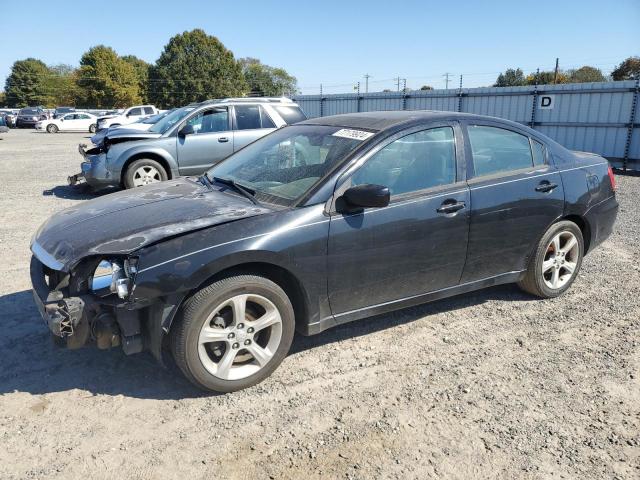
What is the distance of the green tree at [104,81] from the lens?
3000 inches

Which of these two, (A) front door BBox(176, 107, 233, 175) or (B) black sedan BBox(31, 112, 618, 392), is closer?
(B) black sedan BBox(31, 112, 618, 392)

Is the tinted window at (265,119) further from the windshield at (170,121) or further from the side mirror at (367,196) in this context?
the side mirror at (367,196)

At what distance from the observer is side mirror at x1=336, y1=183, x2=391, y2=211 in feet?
10.6

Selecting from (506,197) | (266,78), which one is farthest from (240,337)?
(266,78)

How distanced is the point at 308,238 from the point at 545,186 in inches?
88.7

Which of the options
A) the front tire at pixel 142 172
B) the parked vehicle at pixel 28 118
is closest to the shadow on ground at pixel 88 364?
the front tire at pixel 142 172

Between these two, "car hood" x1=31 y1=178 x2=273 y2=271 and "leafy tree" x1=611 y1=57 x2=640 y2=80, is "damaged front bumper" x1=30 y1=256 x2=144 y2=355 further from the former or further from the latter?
"leafy tree" x1=611 y1=57 x2=640 y2=80

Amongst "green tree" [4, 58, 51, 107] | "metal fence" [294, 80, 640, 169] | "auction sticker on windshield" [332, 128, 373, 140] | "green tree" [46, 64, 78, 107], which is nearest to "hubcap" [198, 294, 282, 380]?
"auction sticker on windshield" [332, 128, 373, 140]

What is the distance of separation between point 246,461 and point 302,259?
1.20 meters

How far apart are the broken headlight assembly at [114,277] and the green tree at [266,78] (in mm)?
103272

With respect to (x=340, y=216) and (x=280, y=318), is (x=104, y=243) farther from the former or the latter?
(x=340, y=216)

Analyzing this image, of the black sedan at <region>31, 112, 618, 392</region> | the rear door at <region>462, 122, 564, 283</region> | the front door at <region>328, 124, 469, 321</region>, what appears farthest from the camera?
the rear door at <region>462, 122, 564, 283</region>

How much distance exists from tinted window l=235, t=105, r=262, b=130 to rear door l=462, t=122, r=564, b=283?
622 centimetres

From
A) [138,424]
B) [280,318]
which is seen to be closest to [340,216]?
[280,318]
